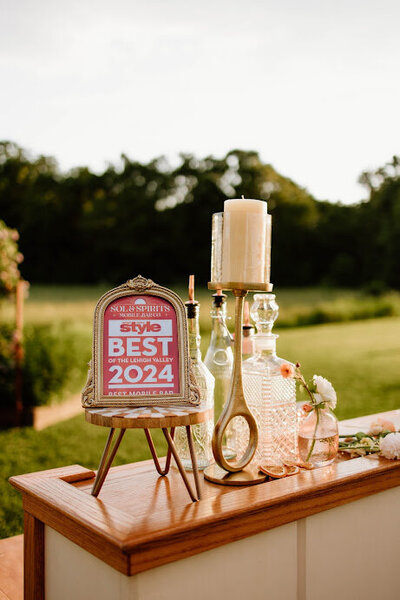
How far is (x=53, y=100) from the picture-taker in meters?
7.96

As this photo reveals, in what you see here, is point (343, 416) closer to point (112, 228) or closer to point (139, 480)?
point (139, 480)

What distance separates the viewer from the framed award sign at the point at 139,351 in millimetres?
1231

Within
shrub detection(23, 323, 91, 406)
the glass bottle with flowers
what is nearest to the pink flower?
the glass bottle with flowers

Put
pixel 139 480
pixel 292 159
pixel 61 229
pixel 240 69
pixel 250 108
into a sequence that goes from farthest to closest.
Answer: pixel 292 159 → pixel 61 229 → pixel 250 108 → pixel 240 69 → pixel 139 480

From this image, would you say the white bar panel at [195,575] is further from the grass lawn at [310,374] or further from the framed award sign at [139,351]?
the grass lawn at [310,374]

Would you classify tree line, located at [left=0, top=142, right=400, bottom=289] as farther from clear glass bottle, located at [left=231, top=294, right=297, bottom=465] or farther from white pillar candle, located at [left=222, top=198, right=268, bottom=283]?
→ white pillar candle, located at [left=222, top=198, right=268, bottom=283]

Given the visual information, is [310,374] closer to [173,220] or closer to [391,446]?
[173,220]

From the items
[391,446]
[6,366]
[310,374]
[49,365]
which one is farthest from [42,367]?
[310,374]

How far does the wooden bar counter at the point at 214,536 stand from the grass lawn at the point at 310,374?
1.51 metres

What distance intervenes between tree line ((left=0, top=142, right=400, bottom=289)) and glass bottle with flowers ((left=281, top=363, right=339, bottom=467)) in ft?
24.3

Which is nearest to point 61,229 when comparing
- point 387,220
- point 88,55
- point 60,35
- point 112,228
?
point 112,228

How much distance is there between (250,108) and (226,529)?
849cm

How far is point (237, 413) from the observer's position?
4.33 feet

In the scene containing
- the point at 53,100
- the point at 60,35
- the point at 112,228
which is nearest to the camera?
the point at 60,35
